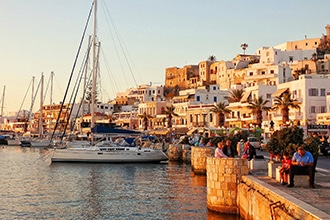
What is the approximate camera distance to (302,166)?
13672 mm

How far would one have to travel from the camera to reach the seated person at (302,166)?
13.6 metres

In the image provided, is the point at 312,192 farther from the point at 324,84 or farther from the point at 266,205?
the point at 324,84

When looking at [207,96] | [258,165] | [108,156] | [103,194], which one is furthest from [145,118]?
[258,165]

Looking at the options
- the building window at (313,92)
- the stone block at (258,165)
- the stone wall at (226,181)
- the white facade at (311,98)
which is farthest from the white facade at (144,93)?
the stone wall at (226,181)

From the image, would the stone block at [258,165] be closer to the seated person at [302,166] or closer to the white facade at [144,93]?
the seated person at [302,166]

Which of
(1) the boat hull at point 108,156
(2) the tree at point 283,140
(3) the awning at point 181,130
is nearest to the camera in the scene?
(2) the tree at point 283,140

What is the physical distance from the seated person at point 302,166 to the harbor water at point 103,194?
10.9 ft

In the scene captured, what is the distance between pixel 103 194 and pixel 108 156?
18407 mm

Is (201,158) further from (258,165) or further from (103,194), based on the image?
(258,165)

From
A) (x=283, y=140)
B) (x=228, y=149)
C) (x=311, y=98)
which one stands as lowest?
(x=228, y=149)

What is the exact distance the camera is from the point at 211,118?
236 feet

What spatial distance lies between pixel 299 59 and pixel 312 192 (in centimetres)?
9035

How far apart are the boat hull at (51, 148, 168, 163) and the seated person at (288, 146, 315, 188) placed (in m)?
30.4

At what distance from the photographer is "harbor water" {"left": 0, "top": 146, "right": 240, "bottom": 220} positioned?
1912 cm
